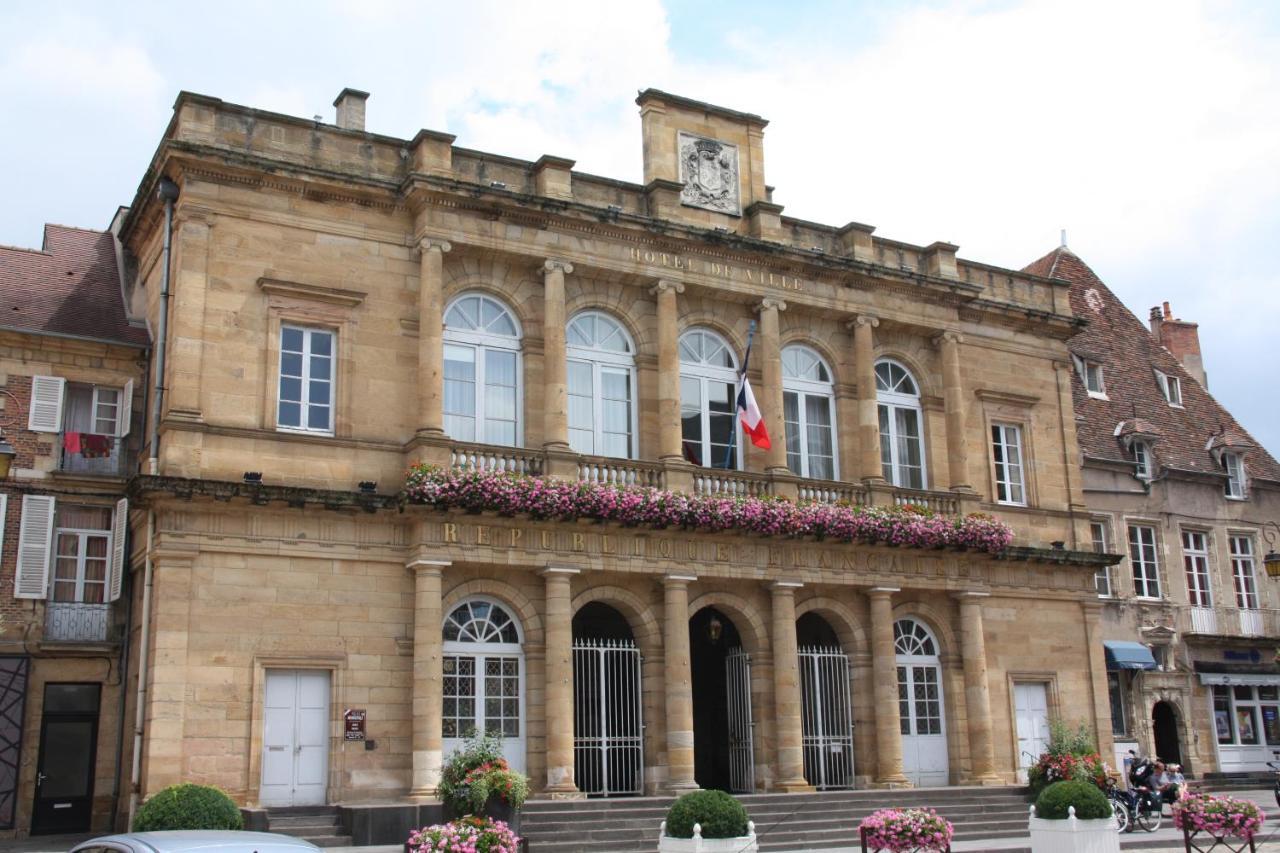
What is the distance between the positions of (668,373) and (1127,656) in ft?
42.4

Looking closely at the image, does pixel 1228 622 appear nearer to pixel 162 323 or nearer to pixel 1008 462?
pixel 1008 462

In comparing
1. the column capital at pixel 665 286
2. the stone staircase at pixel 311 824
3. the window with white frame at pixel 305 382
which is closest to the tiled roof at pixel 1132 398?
the column capital at pixel 665 286

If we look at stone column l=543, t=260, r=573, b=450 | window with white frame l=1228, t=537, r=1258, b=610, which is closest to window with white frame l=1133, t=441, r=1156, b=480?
window with white frame l=1228, t=537, r=1258, b=610

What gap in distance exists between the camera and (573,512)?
65.9ft

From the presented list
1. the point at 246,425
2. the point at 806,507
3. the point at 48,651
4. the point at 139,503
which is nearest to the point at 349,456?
the point at 246,425

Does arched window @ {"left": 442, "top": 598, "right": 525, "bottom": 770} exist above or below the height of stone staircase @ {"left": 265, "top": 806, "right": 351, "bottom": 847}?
above

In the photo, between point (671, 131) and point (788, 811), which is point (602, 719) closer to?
point (788, 811)

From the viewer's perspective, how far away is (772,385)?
23141mm

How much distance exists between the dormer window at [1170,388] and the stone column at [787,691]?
621 inches

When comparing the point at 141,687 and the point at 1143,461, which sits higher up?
the point at 1143,461

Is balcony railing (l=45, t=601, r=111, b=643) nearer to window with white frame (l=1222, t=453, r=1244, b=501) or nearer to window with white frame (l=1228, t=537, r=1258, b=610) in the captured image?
window with white frame (l=1228, t=537, r=1258, b=610)

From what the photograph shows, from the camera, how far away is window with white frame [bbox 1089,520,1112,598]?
2941cm

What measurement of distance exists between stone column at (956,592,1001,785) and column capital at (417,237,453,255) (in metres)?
11.0

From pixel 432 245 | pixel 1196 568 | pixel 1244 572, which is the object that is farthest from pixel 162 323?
pixel 1244 572
